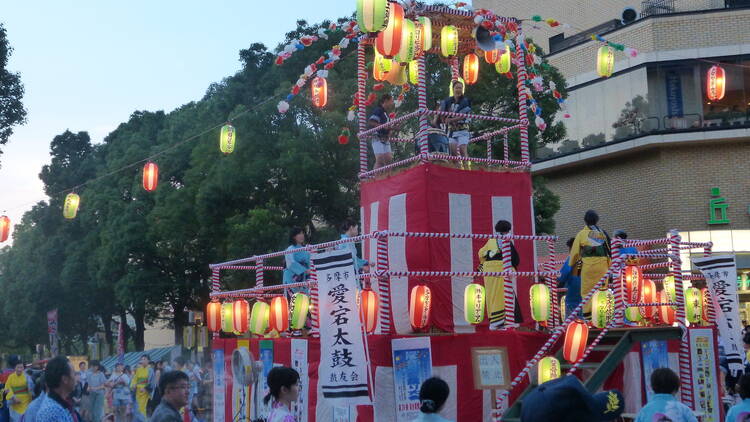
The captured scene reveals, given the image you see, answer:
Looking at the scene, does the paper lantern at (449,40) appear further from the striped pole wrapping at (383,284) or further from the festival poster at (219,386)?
the festival poster at (219,386)

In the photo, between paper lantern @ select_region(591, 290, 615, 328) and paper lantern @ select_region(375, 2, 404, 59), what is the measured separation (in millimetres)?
4452

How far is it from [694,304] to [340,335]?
6344 mm

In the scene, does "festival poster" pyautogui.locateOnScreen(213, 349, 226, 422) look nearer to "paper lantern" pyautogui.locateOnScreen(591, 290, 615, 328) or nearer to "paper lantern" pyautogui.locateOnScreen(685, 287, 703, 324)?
"paper lantern" pyautogui.locateOnScreen(591, 290, 615, 328)

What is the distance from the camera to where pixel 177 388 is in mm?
5859

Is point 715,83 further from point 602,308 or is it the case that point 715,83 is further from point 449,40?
point 602,308

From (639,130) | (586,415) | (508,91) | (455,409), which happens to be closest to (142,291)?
(508,91)

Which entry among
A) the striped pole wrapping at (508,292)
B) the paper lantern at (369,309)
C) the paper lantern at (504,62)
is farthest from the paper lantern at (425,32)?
the paper lantern at (369,309)

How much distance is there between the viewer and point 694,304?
495 inches

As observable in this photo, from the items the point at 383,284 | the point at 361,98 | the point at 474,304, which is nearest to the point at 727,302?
the point at 474,304

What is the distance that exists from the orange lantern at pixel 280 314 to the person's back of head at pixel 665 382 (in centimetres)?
644

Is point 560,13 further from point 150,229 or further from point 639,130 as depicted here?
point 150,229

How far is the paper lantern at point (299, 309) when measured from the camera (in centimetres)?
1145

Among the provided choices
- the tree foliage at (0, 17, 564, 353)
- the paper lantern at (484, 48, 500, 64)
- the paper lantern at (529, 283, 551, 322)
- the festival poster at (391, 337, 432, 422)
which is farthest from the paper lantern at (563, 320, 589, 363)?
the tree foliage at (0, 17, 564, 353)

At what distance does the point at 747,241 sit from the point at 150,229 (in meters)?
21.7
